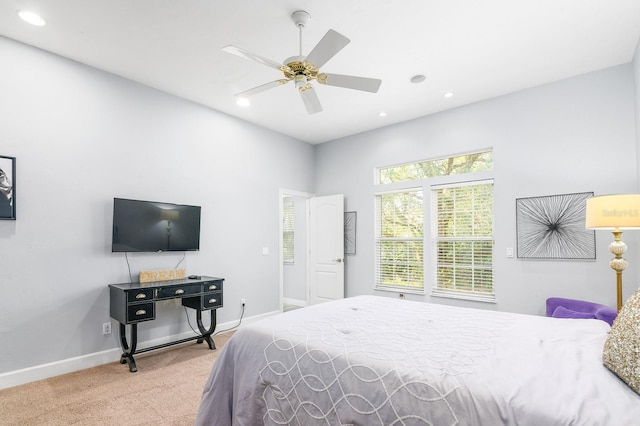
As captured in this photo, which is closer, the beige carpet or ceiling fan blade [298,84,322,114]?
the beige carpet

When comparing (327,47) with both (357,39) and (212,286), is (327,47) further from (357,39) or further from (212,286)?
(212,286)

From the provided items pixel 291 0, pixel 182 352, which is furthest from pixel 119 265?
pixel 291 0

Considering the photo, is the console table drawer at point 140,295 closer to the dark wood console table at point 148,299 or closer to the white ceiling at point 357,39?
the dark wood console table at point 148,299

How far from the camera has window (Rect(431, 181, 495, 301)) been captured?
430 cm

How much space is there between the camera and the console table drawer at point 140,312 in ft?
10.6

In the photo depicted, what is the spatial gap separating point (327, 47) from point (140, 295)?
2803mm

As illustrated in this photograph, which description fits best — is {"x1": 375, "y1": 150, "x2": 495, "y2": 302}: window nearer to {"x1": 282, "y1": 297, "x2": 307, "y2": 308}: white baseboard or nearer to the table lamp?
the table lamp

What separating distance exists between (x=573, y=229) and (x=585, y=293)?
0.67 metres

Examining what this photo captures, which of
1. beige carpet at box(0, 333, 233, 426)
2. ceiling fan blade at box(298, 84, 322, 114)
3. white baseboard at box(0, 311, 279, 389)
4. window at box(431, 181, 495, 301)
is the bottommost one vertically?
beige carpet at box(0, 333, 233, 426)

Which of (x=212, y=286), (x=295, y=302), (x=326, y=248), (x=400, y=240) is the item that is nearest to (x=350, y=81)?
(x=212, y=286)

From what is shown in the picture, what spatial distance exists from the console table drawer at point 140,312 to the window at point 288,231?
352 cm

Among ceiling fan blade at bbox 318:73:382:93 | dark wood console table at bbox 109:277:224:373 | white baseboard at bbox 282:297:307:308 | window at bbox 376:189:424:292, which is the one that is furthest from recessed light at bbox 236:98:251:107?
white baseboard at bbox 282:297:307:308

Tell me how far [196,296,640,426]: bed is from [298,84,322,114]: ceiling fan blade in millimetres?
1774

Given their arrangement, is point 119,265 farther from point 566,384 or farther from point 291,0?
point 566,384
